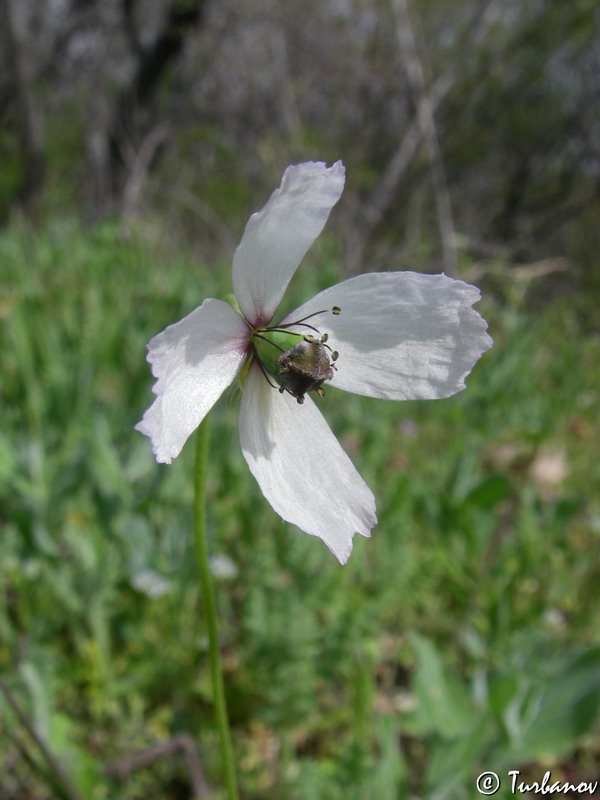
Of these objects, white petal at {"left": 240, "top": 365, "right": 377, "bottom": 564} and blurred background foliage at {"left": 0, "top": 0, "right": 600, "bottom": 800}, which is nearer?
white petal at {"left": 240, "top": 365, "right": 377, "bottom": 564}

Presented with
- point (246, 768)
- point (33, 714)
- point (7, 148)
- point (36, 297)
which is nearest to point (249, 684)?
point (246, 768)

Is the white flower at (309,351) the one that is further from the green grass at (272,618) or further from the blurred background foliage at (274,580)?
the green grass at (272,618)

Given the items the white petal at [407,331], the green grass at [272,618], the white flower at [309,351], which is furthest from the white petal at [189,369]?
the green grass at [272,618]

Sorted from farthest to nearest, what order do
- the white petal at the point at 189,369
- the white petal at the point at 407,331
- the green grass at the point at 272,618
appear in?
the green grass at the point at 272,618
the white petal at the point at 407,331
the white petal at the point at 189,369

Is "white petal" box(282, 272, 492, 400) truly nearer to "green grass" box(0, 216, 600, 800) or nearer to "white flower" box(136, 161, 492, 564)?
"white flower" box(136, 161, 492, 564)

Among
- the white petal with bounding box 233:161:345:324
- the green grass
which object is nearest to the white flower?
the white petal with bounding box 233:161:345:324

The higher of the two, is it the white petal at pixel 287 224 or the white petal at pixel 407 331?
the white petal at pixel 287 224

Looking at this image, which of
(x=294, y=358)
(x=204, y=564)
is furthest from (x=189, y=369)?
(x=204, y=564)

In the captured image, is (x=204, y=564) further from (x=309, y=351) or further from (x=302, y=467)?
(x=309, y=351)
